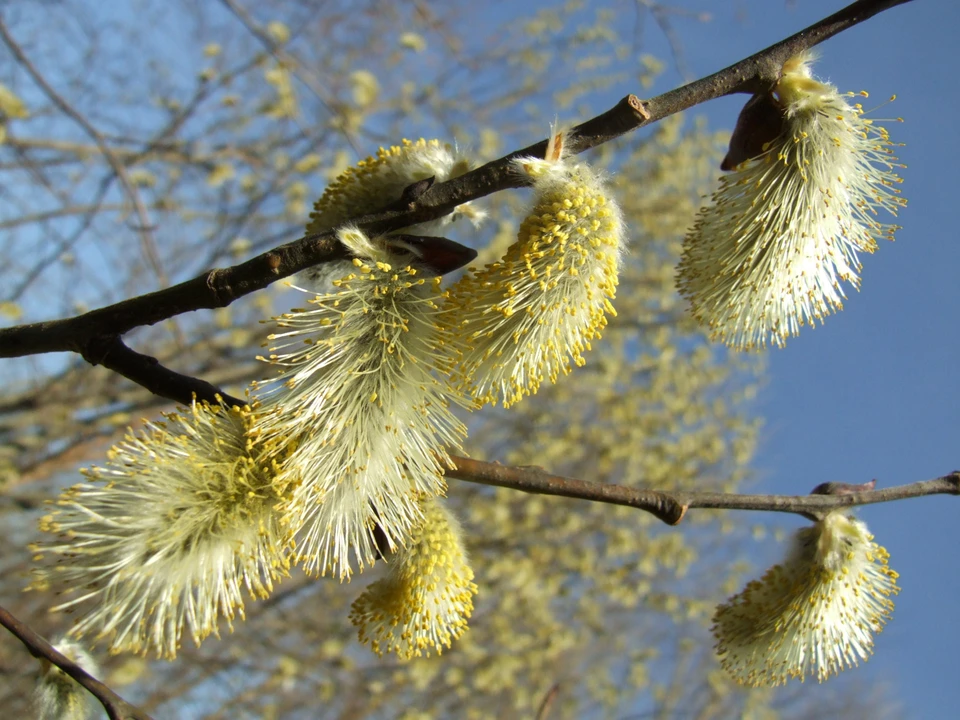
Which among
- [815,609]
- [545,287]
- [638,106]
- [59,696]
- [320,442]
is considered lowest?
[59,696]

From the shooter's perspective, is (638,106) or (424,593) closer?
(638,106)

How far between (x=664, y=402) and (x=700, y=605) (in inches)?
48.2

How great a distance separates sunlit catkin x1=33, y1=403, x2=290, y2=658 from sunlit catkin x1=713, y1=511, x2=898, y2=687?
2.77ft

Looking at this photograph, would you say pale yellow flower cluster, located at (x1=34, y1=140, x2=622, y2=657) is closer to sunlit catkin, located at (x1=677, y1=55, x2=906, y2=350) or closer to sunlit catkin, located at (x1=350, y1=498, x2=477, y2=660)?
sunlit catkin, located at (x1=350, y1=498, x2=477, y2=660)

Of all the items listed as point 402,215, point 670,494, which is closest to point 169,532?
point 402,215

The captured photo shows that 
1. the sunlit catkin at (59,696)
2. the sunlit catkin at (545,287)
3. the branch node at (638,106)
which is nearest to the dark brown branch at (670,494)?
the sunlit catkin at (545,287)

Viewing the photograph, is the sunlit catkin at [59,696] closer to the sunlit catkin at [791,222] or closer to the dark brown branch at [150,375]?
the dark brown branch at [150,375]

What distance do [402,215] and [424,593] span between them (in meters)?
0.58

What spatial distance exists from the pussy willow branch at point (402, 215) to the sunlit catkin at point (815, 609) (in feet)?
2.54

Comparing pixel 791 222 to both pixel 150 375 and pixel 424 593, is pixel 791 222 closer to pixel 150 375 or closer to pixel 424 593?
pixel 424 593

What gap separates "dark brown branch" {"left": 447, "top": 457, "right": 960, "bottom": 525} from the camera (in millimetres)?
1108

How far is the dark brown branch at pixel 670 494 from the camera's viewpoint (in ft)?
3.64

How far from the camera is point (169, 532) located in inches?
37.2

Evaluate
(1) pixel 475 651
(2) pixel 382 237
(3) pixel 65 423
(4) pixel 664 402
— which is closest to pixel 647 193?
(4) pixel 664 402
